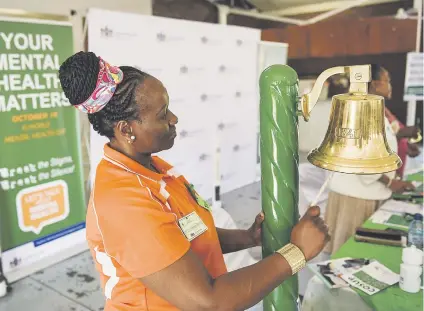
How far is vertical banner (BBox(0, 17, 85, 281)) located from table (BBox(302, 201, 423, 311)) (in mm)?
2245

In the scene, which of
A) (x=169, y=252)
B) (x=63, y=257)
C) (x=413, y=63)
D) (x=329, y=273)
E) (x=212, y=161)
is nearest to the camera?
(x=169, y=252)

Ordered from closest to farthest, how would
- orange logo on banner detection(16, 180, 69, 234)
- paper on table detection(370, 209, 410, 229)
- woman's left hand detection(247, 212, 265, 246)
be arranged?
1. woman's left hand detection(247, 212, 265, 246)
2. paper on table detection(370, 209, 410, 229)
3. orange logo on banner detection(16, 180, 69, 234)

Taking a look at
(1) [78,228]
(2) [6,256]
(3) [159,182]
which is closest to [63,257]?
(1) [78,228]

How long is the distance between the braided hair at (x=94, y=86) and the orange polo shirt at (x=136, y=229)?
0.08 m

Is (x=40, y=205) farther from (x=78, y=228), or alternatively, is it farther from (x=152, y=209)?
(x=152, y=209)

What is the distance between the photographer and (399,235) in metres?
1.89

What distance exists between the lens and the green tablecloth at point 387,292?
1.37 meters

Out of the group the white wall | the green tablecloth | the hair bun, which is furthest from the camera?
the white wall

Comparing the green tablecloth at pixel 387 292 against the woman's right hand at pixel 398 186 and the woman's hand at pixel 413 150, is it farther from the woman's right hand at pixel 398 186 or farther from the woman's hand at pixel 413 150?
the woman's hand at pixel 413 150

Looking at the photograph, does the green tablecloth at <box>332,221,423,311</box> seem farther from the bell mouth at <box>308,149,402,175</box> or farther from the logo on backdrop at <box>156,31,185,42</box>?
the logo on backdrop at <box>156,31,185,42</box>

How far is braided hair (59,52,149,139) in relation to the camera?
2.92ft

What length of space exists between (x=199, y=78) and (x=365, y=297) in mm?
3254

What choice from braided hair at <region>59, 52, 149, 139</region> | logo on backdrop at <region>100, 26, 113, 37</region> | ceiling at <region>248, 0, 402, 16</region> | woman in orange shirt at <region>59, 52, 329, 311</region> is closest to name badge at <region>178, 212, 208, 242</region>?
woman in orange shirt at <region>59, 52, 329, 311</region>

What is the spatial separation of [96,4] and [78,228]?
3.37 meters
